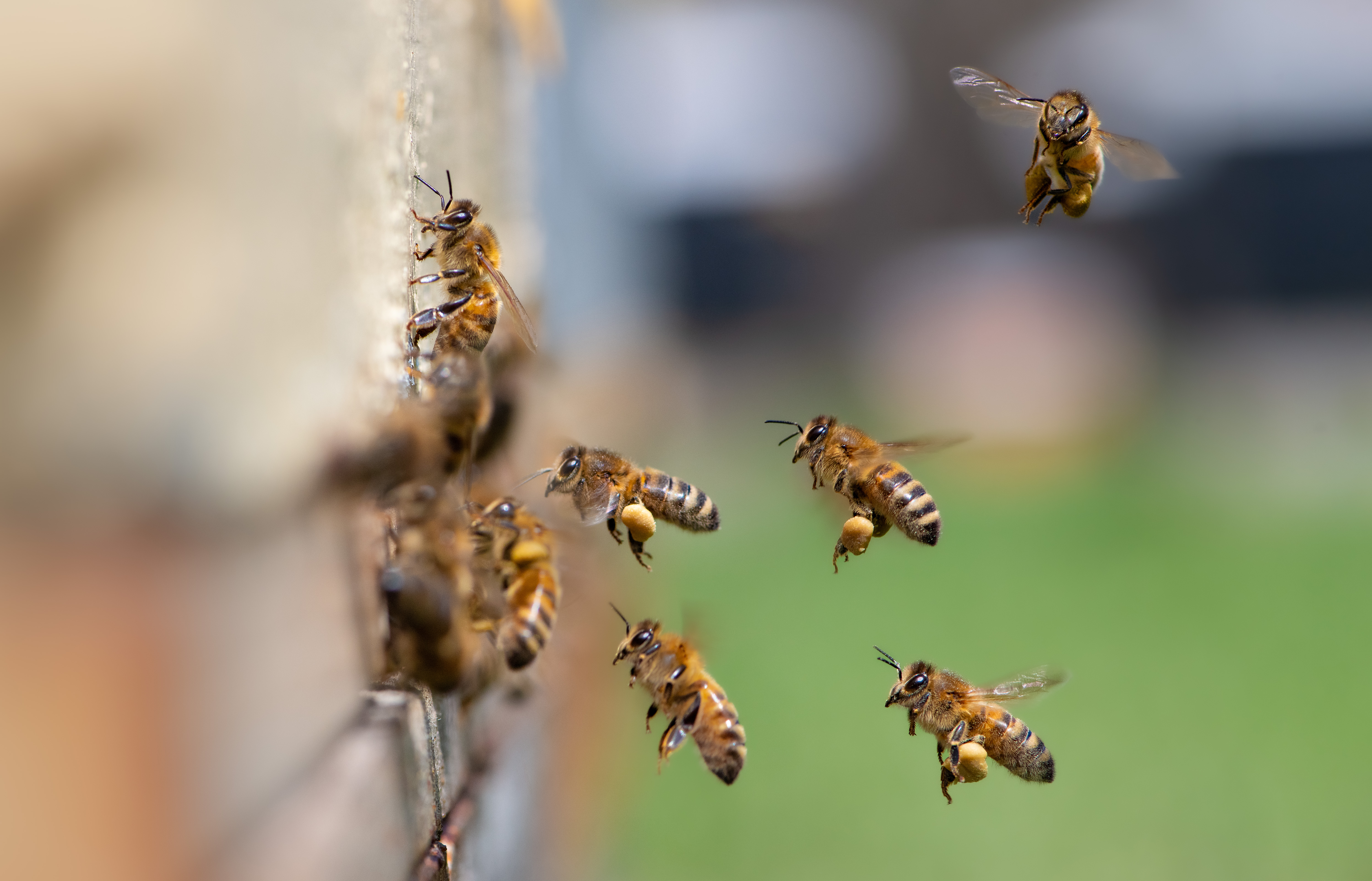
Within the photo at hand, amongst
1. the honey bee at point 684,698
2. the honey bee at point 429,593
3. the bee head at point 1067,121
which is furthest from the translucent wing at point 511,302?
the bee head at point 1067,121

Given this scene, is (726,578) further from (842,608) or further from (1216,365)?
(1216,365)

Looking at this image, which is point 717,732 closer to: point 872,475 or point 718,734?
point 718,734

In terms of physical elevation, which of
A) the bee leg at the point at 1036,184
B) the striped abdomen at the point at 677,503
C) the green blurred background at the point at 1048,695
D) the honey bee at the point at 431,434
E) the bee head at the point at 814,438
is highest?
the bee leg at the point at 1036,184

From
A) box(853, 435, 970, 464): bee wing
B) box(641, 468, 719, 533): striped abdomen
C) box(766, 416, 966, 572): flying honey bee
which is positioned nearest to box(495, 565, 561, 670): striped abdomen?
box(641, 468, 719, 533): striped abdomen

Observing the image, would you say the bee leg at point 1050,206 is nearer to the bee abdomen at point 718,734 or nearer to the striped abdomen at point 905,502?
the striped abdomen at point 905,502

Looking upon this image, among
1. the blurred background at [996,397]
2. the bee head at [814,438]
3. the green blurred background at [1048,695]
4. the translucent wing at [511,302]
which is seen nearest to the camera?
the translucent wing at [511,302]

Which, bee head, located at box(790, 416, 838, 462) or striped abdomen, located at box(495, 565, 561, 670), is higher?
bee head, located at box(790, 416, 838, 462)

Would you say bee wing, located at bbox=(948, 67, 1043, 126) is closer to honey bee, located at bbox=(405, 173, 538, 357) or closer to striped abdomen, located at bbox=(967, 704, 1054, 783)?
honey bee, located at bbox=(405, 173, 538, 357)
